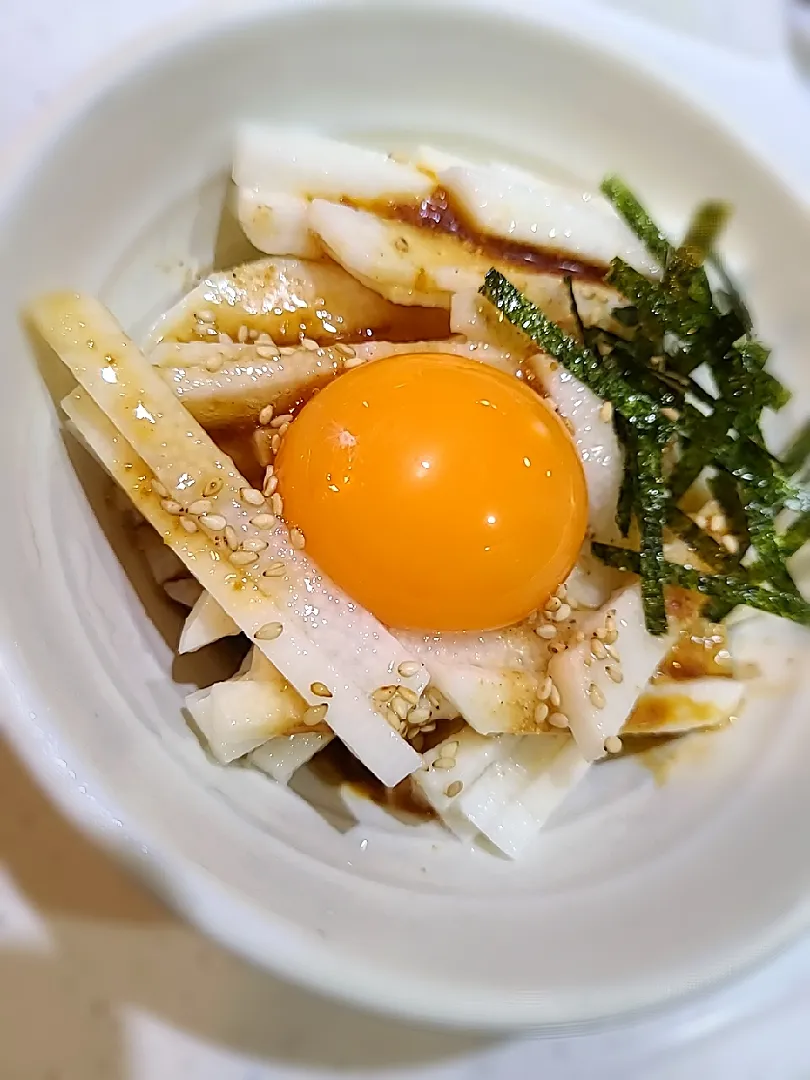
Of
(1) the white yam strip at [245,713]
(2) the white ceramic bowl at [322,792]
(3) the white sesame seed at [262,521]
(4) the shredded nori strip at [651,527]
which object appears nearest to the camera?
(2) the white ceramic bowl at [322,792]

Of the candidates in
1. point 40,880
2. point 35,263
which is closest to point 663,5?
point 35,263

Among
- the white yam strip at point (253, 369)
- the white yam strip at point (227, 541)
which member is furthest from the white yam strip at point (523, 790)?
the white yam strip at point (253, 369)

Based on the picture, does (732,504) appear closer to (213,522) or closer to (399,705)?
(399,705)

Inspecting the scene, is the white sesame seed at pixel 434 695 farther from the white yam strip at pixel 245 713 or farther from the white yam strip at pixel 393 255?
the white yam strip at pixel 393 255

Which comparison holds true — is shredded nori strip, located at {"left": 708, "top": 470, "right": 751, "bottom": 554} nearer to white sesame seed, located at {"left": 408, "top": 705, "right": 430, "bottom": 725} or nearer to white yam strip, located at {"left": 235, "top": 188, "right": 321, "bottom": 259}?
white sesame seed, located at {"left": 408, "top": 705, "right": 430, "bottom": 725}

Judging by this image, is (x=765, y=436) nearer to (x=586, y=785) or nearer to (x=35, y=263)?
(x=586, y=785)

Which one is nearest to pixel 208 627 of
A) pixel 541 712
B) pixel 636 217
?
pixel 541 712
